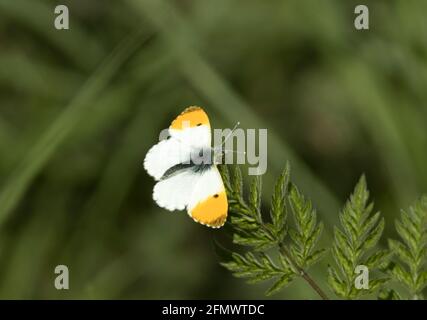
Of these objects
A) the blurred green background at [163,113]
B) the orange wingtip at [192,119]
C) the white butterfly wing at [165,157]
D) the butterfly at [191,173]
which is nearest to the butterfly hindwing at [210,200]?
the butterfly at [191,173]

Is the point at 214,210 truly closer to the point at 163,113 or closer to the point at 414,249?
the point at 414,249

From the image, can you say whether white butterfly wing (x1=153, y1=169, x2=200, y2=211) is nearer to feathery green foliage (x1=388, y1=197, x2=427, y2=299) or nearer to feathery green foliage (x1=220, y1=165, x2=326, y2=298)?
feathery green foliage (x1=220, y1=165, x2=326, y2=298)

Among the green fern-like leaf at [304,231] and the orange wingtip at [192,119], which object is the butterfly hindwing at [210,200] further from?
the orange wingtip at [192,119]

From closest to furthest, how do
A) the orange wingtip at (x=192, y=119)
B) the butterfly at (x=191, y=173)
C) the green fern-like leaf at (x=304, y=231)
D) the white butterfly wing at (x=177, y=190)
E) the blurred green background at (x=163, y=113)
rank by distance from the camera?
the green fern-like leaf at (x=304, y=231), the butterfly at (x=191, y=173), the white butterfly wing at (x=177, y=190), the orange wingtip at (x=192, y=119), the blurred green background at (x=163, y=113)

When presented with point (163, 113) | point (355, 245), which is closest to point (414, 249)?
point (355, 245)

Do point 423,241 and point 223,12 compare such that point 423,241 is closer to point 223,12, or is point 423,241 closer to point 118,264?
point 118,264
